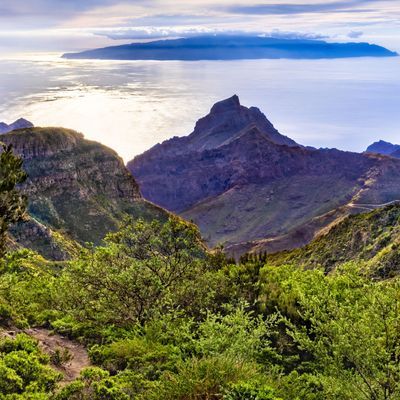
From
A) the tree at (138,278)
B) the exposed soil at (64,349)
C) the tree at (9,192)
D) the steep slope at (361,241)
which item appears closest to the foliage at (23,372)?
the exposed soil at (64,349)

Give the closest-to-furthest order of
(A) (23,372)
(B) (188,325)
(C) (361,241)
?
(A) (23,372), (B) (188,325), (C) (361,241)

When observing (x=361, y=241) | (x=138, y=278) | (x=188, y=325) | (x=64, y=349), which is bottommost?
(x=361, y=241)

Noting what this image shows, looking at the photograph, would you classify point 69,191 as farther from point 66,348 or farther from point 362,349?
point 362,349

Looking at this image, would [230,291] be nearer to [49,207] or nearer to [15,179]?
[15,179]

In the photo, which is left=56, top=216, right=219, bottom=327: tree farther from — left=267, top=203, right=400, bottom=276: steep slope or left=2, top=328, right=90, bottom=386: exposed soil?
left=267, top=203, right=400, bottom=276: steep slope

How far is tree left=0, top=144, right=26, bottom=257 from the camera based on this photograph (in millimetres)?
16422

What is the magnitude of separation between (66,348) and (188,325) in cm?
456

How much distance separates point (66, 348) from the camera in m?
17.8

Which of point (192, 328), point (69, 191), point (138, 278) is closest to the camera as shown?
point (192, 328)

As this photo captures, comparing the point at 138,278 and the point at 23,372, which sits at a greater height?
the point at 138,278

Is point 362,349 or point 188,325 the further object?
point 188,325

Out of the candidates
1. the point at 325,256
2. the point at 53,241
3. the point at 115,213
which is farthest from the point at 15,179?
the point at 115,213

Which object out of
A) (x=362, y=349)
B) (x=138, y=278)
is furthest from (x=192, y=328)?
(x=362, y=349)

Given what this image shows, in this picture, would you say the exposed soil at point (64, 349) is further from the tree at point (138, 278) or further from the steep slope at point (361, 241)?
the steep slope at point (361, 241)
